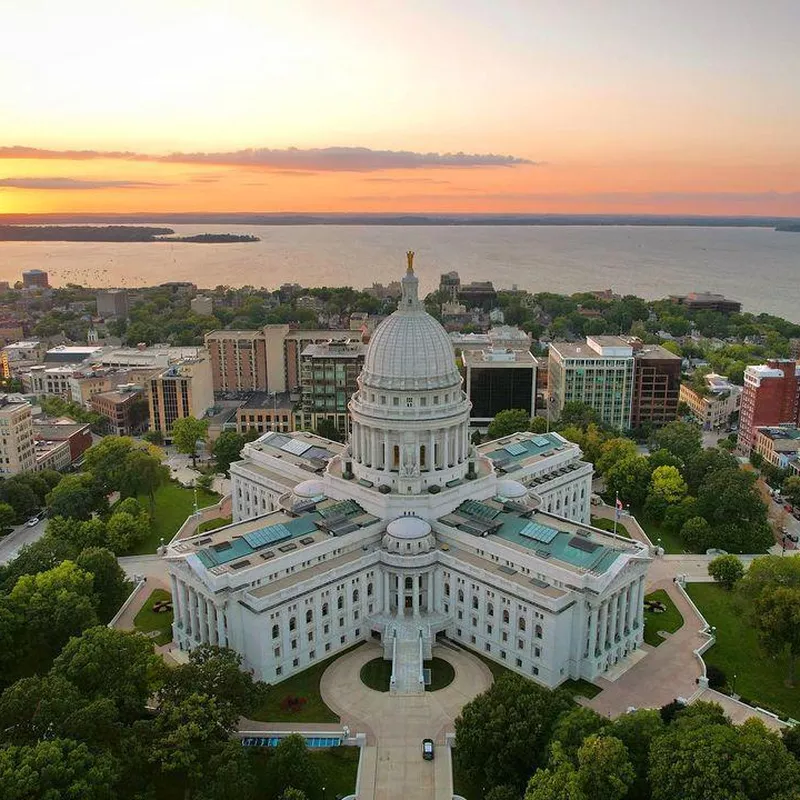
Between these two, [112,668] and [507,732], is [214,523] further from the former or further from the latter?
[507,732]

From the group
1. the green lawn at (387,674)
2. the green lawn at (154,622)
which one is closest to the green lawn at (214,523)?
the green lawn at (154,622)

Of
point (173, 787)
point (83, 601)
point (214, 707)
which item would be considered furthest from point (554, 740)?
point (83, 601)

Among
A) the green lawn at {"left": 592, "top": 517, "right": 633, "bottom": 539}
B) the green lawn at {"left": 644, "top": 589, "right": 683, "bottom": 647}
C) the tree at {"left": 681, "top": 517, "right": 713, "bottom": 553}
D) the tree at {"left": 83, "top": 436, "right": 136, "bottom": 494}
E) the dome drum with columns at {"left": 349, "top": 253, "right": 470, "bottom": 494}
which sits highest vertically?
the dome drum with columns at {"left": 349, "top": 253, "right": 470, "bottom": 494}

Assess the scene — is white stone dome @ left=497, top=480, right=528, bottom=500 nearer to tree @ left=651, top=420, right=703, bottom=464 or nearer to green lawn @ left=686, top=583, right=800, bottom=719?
green lawn @ left=686, top=583, right=800, bottom=719

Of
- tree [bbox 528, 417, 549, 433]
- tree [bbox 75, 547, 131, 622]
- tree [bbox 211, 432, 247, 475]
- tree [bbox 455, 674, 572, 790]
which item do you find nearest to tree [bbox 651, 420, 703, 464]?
tree [bbox 528, 417, 549, 433]

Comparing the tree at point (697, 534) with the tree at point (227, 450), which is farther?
the tree at point (227, 450)

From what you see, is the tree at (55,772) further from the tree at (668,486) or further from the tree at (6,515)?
the tree at (668,486)

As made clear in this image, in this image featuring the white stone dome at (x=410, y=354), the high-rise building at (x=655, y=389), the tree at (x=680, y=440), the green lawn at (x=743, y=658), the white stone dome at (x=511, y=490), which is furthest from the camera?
the high-rise building at (x=655, y=389)

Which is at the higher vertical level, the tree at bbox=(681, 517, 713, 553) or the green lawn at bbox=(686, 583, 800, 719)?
the tree at bbox=(681, 517, 713, 553)
